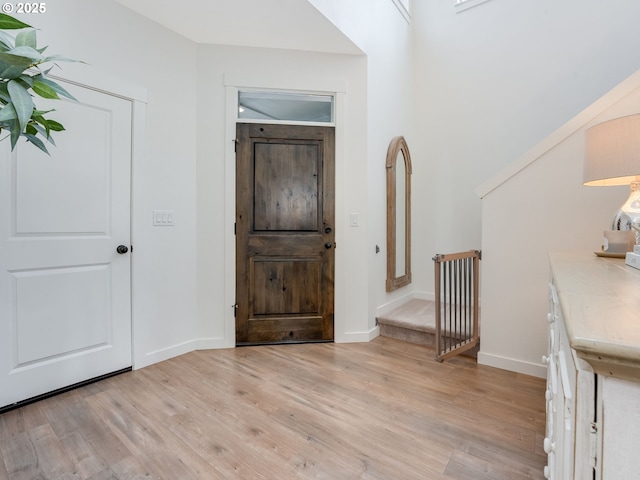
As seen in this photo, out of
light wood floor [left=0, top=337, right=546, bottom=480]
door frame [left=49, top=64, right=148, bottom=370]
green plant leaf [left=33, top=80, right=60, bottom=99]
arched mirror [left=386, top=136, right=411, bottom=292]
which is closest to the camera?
green plant leaf [left=33, top=80, right=60, bottom=99]

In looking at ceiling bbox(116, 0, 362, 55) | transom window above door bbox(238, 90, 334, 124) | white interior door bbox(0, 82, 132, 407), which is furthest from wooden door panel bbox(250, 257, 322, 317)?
ceiling bbox(116, 0, 362, 55)

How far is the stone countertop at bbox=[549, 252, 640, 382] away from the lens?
1.34 ft

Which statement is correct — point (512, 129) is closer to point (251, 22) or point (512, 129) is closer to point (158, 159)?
point (251, 22)

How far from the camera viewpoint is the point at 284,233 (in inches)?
110

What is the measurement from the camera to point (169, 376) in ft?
7.26

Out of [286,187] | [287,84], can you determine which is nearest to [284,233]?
[286,187]

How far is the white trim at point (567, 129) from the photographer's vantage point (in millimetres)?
1739

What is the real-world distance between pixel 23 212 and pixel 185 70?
1.58 m

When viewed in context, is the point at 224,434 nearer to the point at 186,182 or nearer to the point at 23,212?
the point at 23,212

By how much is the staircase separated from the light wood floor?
417mm

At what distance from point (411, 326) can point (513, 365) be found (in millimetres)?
833

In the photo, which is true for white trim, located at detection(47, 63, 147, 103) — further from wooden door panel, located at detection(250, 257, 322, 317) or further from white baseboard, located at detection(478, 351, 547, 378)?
white baseboard, located at detection(478, 351, 547, 378)

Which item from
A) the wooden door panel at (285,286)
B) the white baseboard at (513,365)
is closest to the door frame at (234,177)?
the wooden door panel at (285,286)

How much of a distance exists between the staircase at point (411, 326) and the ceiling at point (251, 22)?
2499 millimetres
